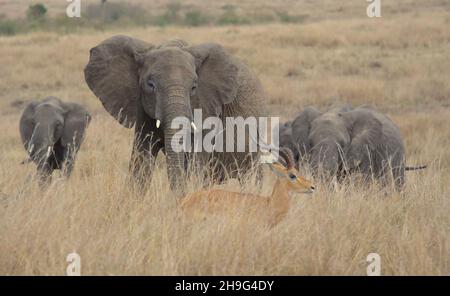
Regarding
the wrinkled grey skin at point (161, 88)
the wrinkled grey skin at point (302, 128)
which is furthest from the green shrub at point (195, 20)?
the wrinkled grey skin at point (161, 88)

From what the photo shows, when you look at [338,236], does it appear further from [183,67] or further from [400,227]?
[183,67]

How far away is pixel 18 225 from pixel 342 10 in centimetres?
3578

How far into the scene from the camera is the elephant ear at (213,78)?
7.75 metres

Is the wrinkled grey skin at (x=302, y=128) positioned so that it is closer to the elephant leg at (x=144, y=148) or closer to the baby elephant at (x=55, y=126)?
the baby elephant at (x=55, y=126)

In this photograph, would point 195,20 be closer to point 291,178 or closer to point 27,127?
point 27,127

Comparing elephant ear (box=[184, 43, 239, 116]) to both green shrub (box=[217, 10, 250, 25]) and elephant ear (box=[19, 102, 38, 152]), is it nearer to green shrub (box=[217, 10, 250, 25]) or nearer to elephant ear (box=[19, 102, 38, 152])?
elephant ear (box=[19, 102, 38, 152])

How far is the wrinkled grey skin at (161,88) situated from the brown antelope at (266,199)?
0.95 metres

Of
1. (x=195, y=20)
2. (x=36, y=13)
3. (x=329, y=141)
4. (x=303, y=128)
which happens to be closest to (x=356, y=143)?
(x=329, y=141)

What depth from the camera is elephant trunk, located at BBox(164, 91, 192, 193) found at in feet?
22.8

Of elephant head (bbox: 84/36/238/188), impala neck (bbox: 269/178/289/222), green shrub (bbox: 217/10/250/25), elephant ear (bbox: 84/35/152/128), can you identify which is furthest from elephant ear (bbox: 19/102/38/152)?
green shrub (bbox: 217/10/250/25)

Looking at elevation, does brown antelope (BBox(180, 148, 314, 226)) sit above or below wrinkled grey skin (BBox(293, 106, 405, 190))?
below

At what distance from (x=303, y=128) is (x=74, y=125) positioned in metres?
2.82

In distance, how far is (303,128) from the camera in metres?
10.7

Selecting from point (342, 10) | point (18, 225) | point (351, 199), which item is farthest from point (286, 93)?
point (342, 10)
